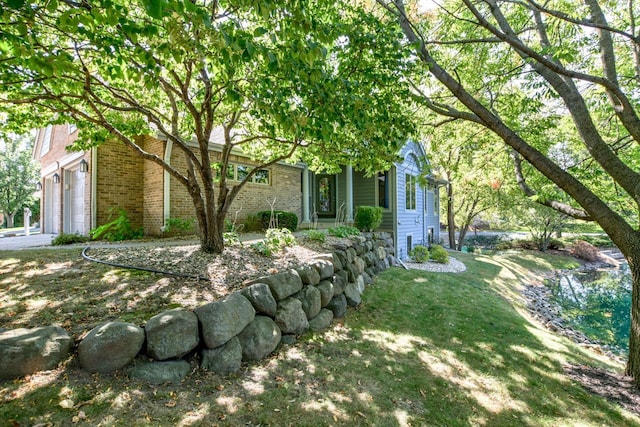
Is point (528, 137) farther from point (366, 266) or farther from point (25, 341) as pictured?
point (25, 341)

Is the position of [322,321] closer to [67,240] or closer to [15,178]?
[67,240]

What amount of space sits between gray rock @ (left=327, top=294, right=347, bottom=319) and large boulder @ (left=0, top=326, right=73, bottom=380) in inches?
148

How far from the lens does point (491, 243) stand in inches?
943

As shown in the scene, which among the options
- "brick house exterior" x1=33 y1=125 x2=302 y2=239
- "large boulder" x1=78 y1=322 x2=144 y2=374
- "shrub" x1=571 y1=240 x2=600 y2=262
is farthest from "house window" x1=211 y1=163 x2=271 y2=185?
"shrub" x1=571 y1=240 x2=600 y2=262

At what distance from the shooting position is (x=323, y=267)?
5520 millimetres

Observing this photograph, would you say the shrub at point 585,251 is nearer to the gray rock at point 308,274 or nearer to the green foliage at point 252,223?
the green foliage at point 252,223

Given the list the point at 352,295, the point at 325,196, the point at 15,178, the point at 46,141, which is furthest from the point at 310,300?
the point at 15,178

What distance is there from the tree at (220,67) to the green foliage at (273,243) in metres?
0.76

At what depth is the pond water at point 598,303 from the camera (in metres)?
7.67

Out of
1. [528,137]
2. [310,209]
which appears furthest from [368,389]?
[310,209]

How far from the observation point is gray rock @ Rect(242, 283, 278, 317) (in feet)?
12.7

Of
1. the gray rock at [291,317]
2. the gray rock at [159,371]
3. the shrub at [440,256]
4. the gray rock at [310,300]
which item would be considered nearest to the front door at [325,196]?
the shrub at [440,256]

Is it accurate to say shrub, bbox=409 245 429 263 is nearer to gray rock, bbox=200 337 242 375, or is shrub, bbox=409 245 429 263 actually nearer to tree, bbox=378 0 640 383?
tree, bbox=378 0 640 383

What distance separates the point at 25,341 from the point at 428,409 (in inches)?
145
